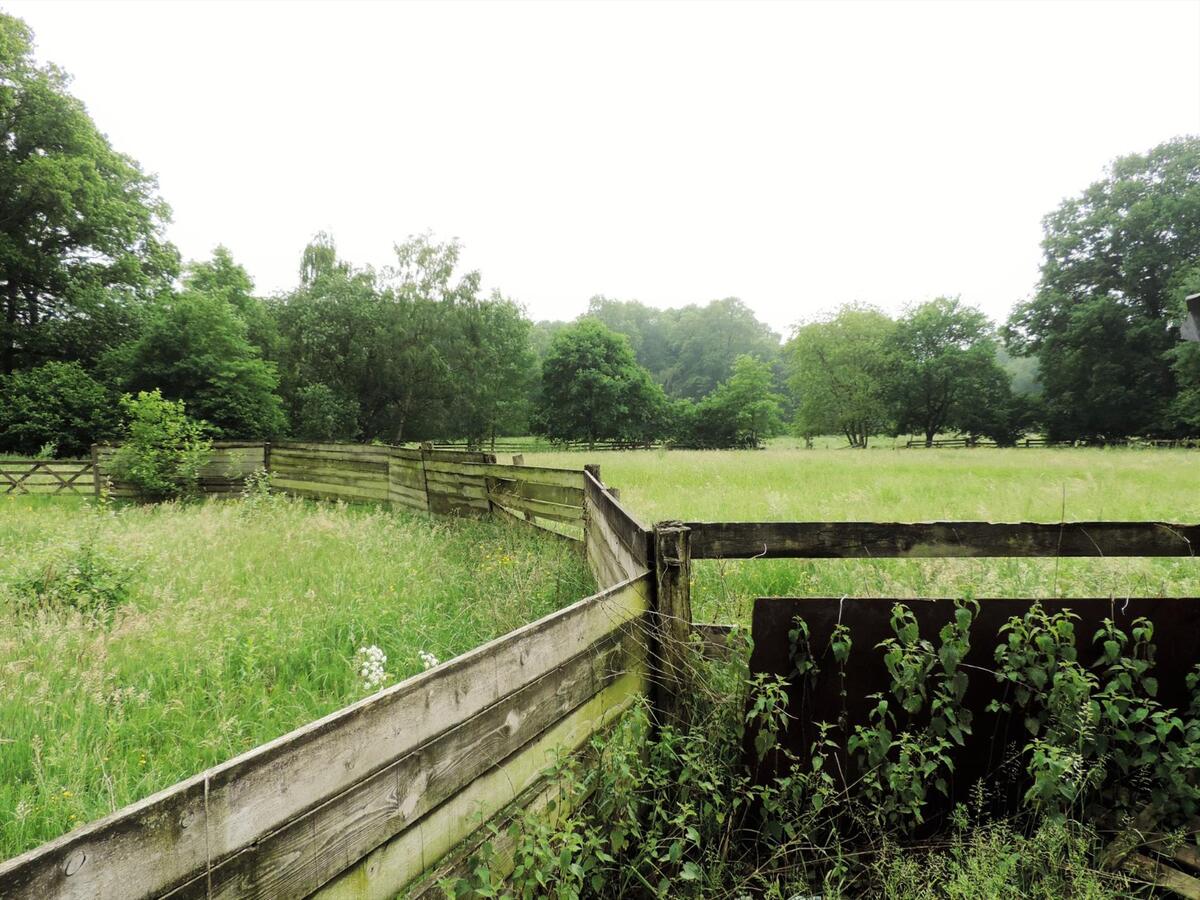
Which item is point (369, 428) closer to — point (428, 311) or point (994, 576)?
point (428, 311)

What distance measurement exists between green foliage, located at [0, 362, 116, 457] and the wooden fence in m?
26.4

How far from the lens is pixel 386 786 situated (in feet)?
5.24

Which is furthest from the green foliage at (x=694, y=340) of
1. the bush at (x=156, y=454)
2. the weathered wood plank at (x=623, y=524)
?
the weathered wood plank at (x=623, y=524)

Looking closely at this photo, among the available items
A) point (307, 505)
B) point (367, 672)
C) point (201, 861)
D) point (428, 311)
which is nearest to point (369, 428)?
point (428, 311)

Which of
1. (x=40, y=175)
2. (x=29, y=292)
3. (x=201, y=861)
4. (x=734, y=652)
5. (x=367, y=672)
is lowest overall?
(x=367, y=672)

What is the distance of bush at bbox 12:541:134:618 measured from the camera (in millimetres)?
5316

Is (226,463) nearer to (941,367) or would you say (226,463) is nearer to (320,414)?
(320,414)

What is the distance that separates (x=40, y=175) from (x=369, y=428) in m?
19.5

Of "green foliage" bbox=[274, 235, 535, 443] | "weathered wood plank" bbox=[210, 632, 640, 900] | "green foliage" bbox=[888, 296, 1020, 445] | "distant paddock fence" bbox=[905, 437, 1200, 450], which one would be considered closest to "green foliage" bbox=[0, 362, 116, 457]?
"green foliage" bbox=[274, 235, 535, 443]

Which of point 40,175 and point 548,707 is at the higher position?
point 40,175

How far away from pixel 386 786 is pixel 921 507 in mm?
9108

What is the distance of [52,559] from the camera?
19.2 ft

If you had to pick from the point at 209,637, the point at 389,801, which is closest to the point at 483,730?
the point at 389,801

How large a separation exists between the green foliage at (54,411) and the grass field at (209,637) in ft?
55.3
